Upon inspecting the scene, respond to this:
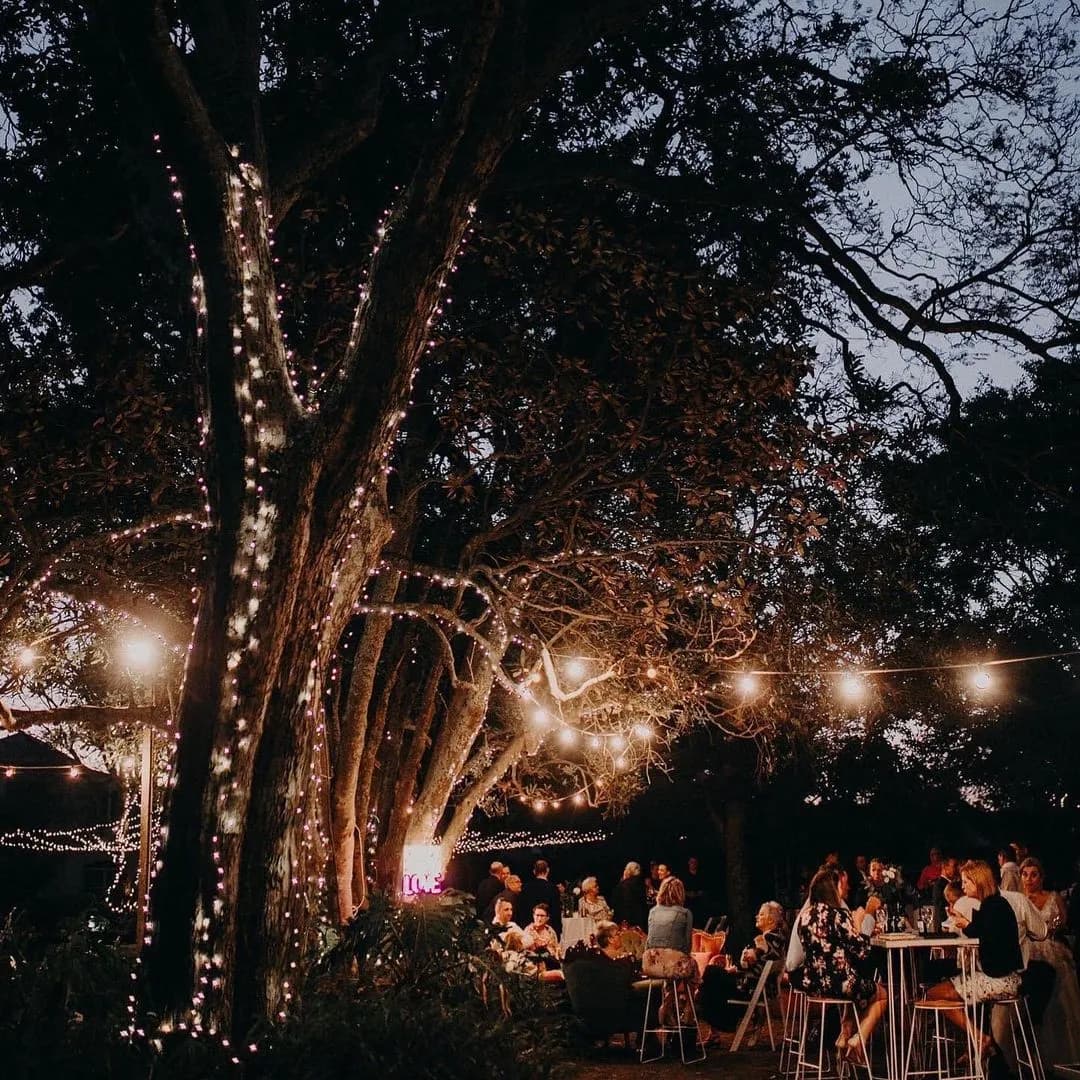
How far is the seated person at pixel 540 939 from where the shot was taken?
454 inches

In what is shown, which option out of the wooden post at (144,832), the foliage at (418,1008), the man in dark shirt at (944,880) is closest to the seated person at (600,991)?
the man in dark shirt at (944,880)

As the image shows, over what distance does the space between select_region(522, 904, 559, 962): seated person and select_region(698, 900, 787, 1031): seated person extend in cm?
155

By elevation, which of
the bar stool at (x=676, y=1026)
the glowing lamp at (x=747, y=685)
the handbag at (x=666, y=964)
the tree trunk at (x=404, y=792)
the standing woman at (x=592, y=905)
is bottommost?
the bar stool at (x=676, y=1026)

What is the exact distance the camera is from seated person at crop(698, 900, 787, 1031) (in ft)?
32.1

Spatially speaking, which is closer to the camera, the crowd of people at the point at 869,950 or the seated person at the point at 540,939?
the crowd of people at the point at 869,950

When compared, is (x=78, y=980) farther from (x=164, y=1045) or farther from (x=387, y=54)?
(x=387, y=54)

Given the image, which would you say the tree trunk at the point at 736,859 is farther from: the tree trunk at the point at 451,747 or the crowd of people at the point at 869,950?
the tree trunk at the point at 451,747

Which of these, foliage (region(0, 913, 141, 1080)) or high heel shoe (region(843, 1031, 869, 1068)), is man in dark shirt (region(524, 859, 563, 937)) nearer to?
high heel shoe (region(843, 1031, 869, 1068))

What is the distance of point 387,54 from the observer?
652cm

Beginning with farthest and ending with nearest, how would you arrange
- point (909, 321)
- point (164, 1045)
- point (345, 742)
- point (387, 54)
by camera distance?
point (345, 742), point (909, 321), point (387, 54), point (164, 1045)

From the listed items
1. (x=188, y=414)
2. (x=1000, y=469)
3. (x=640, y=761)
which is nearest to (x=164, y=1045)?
(x=188, y=414)

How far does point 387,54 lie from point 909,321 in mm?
3788

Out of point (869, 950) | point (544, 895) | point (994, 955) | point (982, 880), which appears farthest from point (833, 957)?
point (544, 895)

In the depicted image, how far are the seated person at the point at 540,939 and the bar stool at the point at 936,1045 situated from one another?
392cm
